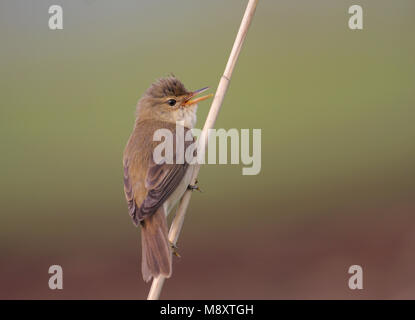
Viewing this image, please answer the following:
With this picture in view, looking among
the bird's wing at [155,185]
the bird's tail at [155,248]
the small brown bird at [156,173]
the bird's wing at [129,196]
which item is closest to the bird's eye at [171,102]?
the small brown bird at [156,173]

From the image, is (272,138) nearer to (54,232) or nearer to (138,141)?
(138,141)

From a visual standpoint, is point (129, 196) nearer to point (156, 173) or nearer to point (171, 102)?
point (156, 173)

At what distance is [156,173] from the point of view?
3215mm

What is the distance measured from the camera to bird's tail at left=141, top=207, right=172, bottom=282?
9.30ft

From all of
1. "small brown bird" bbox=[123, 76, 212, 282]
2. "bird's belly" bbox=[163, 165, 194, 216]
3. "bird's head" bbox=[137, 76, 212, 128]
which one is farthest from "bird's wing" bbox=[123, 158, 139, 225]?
"bird's head" bbox=[137, 76, 212, 128]

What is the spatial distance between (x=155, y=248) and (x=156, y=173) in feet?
1.61

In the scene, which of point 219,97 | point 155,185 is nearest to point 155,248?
point 155,185

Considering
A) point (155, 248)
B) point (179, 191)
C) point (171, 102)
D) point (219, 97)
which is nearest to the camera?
point (155, 248)

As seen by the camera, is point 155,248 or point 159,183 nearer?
point 155,248

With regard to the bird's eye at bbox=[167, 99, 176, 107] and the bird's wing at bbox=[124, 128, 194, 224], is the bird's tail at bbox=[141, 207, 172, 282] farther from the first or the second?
the bird's eye at bbox=[167, 99, 176, 107]

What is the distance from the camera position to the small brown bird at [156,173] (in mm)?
2953

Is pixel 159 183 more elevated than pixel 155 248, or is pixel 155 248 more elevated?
pixel 159 183

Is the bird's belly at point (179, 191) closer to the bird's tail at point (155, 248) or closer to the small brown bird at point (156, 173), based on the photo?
the small brown bird at point (156, 173)

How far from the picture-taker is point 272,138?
4.88 metres
